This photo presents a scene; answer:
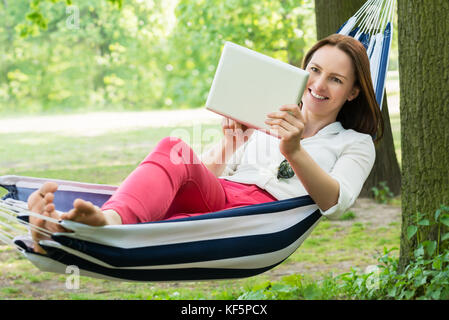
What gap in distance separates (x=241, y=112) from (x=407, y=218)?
93cm

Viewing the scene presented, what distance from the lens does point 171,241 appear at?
5.41 feet

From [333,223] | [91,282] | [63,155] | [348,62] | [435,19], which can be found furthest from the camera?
[63,155]

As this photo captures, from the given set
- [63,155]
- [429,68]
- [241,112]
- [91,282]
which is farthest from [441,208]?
[63,155]

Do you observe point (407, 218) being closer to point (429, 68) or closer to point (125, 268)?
point (429, 68)

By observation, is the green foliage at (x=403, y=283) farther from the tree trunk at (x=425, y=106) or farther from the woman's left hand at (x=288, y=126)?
the woman's left hand at (x=288, y=126)

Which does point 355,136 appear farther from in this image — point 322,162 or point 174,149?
point 174,149

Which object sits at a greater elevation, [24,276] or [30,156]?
[30,156]

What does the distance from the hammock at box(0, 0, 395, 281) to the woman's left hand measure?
0.72 ft

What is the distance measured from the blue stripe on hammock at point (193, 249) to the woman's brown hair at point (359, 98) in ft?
1.33

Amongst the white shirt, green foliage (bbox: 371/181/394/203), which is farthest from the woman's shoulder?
green foliage (bbox: 371/181/394/203)

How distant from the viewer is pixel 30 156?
7.30 meters

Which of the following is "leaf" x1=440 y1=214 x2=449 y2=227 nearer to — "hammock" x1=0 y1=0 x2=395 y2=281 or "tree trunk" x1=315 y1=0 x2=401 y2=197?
"hammock" x1=0 y1=0 x2=395 y2=281

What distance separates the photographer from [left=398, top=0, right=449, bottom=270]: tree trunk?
7.14 feet

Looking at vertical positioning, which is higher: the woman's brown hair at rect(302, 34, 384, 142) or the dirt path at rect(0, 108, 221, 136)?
the dirt path at rect(0, 108, 221, 136)
